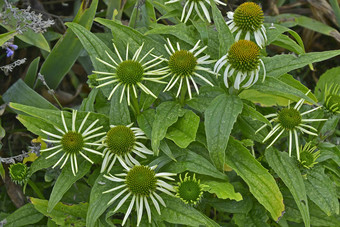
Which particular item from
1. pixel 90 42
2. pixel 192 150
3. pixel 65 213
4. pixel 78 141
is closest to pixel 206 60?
pixel 192 150

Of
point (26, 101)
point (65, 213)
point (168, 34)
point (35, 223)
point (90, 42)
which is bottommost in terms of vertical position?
point (35, 223)

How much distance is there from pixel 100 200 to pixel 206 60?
686mm

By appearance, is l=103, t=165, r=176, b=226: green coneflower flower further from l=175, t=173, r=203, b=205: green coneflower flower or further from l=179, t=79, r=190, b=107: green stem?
l=179, t=79, r=190, b=107: green stem

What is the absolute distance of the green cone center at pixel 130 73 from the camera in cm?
159

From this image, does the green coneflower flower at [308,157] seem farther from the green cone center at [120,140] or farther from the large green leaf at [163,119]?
the green cone center at [120,140]

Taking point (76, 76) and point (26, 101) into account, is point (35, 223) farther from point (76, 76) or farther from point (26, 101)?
point (76, 76)

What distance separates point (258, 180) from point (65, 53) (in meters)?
1.18

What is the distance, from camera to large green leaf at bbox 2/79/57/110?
82.1 inches

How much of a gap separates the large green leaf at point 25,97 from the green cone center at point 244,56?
94 cm

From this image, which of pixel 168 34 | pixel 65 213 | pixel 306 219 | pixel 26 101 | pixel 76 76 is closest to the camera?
pixel 306 219

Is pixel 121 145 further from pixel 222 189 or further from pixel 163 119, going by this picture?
pixel 222 189

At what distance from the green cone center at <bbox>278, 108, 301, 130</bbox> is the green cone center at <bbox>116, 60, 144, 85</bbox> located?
1.79ft

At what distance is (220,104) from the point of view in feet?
5.25

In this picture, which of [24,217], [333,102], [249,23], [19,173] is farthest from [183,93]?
[24,217]
